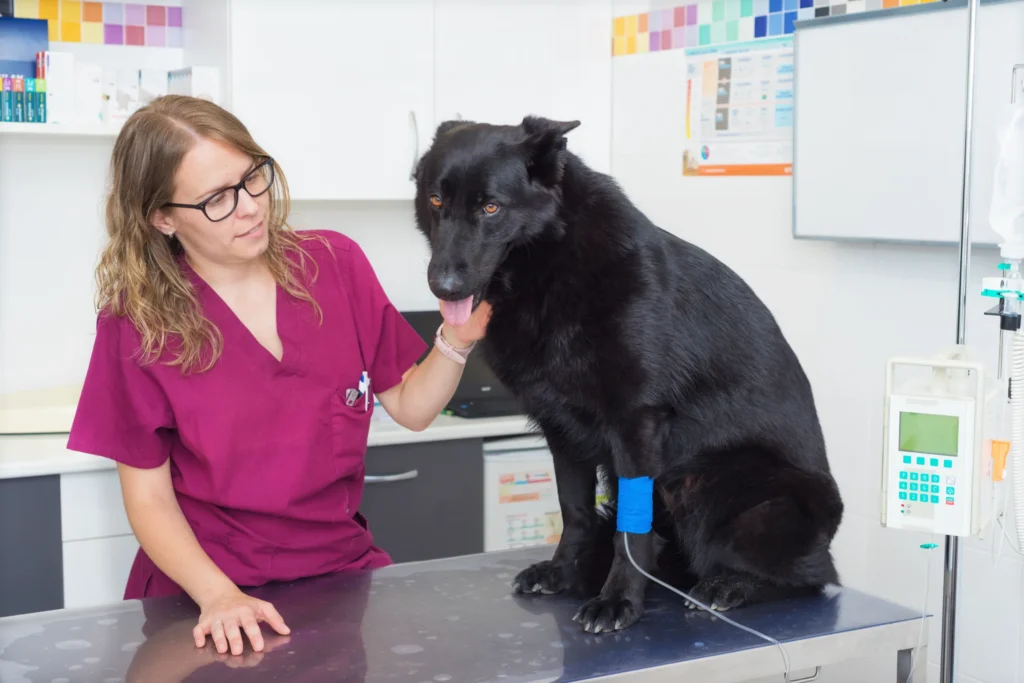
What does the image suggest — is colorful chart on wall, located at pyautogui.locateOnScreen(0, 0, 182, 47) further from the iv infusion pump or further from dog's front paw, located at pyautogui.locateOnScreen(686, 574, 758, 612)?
the iv infusion pump

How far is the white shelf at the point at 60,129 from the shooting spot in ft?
8.45

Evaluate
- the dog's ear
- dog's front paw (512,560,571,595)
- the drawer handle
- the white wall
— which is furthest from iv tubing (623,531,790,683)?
the drawer handle

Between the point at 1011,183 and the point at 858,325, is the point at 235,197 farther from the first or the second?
the point at 858,325

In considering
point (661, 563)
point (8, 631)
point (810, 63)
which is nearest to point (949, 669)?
point (661, 563)

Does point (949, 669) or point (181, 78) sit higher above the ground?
point (181, 78)

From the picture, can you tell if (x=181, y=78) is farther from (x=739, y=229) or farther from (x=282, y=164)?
(x=739, y=229)

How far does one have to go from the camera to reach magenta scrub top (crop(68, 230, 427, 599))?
1.58 m

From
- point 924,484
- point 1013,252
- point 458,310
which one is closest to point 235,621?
point 458,310

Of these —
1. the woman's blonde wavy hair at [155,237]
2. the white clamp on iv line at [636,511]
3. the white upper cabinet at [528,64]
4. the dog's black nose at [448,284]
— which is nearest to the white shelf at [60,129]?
the white upper cabinet at [528,64]

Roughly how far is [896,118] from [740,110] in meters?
0.57

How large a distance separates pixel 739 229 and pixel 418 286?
1.11 meters

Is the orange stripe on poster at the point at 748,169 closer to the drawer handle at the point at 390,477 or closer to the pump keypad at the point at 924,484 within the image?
the drawer handle at the point at 390,477

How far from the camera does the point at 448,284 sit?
1323mm

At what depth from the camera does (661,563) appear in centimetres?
153
